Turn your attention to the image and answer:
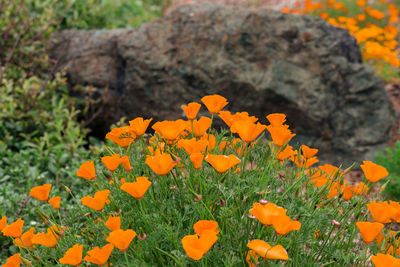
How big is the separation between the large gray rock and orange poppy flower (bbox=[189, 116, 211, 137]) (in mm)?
2395

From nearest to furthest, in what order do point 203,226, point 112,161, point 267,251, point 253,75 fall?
1. point 267,251
2. point 203,226
3. point 112,161
4. point 253,75

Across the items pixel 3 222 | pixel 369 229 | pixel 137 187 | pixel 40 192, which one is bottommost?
pixel 3 222

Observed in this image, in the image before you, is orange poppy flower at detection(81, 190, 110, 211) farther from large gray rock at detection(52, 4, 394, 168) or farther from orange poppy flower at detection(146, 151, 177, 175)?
large gray rock at detection(52, 4, 394, 168)

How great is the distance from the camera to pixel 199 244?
1.16 m

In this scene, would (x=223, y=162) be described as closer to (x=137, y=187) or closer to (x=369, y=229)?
(x=137, y=187)

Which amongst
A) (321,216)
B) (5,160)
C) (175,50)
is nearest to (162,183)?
(321,216)

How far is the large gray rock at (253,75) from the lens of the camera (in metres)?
4.11

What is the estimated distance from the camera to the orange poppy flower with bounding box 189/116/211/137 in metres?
1.73

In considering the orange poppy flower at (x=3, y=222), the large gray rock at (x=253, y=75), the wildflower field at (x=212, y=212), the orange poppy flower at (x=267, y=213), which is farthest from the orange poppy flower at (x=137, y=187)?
the large gray rock at (x=253, y=75)

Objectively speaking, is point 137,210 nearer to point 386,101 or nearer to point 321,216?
point 321,216

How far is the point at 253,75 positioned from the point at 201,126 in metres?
2.53

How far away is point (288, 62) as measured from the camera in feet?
13.9

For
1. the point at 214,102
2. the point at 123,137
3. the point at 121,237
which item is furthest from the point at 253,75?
the point at 121,237

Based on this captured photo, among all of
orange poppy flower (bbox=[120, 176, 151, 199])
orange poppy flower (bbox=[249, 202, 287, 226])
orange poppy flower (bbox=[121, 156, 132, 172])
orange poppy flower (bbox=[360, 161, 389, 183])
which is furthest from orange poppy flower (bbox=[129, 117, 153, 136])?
orange poppy flower (bbox=[360, 161, 389, 183])
